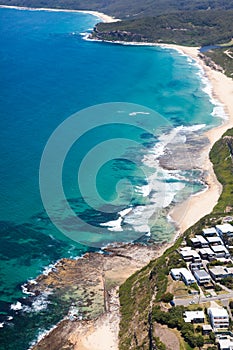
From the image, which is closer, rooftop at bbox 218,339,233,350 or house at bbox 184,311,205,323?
rooftop at bbox 218,339,233,350

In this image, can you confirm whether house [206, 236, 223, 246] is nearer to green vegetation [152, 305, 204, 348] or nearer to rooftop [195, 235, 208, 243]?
rooftop [195, 235, 208, 243]

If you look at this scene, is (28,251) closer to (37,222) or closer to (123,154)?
(37,222)

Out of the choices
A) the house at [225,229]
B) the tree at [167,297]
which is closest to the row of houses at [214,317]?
the tree at [167,297]

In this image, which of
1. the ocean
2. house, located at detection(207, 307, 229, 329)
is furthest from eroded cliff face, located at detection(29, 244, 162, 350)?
house, located at detection(207, 307, 229, 329)

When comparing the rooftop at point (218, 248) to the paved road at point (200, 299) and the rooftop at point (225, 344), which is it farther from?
Result: the rooftop at point (225, 344)

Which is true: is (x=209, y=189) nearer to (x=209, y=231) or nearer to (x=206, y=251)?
(x=209, y=231)

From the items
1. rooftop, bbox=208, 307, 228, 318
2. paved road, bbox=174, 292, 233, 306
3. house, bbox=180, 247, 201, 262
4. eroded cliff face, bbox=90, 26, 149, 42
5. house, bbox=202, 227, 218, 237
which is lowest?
rooftop, bbox=208, 307, 228, 318

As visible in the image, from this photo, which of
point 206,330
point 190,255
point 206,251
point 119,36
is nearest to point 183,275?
point 190,255
